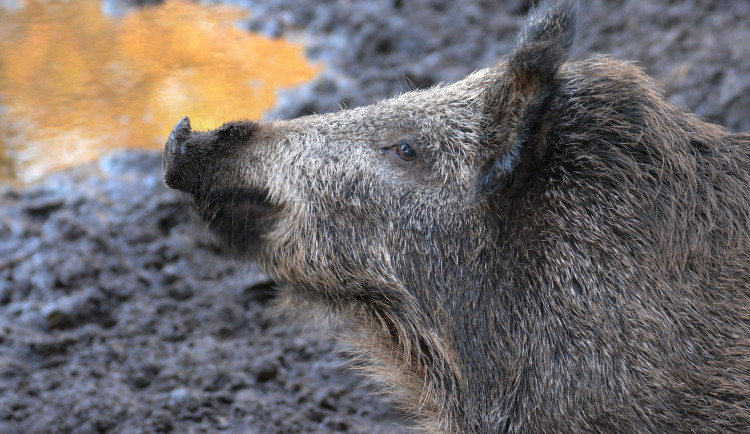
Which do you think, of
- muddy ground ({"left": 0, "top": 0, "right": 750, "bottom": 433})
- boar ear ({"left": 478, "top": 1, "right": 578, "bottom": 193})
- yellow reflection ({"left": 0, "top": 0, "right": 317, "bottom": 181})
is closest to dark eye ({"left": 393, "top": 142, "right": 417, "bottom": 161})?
boar ear ({"left": 478, "top": 1, "right": 578, "bottom": 193})

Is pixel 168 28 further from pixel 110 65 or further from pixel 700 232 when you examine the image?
pixel 700 232

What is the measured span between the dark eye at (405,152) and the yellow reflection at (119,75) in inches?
115

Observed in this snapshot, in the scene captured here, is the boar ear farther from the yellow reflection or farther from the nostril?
the yellow reflection

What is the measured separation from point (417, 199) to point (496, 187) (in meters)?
0.33

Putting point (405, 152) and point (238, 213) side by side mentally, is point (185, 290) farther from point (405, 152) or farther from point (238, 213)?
point (405, 152)

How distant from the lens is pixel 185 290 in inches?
201

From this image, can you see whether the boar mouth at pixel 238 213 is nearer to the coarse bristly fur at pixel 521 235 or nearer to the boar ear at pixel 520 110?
the coarse bristly fur at pixel 521 235

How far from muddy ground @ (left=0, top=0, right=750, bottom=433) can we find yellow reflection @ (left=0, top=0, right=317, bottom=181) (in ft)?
1.02

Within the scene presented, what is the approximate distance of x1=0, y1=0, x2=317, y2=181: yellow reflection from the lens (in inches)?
248

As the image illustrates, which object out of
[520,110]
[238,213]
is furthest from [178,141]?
[520,110]

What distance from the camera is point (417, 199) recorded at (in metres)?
3.42

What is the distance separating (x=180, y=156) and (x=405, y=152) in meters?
0.92

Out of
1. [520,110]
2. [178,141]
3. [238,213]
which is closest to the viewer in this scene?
[520,110]

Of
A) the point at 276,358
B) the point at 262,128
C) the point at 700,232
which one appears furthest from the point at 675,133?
the point at 276,358
